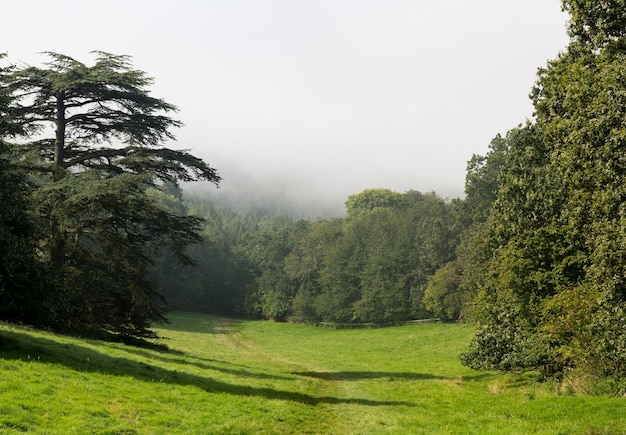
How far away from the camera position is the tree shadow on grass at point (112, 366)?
680 inches

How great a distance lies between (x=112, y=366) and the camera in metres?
19.2

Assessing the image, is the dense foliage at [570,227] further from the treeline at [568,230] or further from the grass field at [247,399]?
the grass field at [247,399]

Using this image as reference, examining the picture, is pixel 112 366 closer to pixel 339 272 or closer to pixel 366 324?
pixel 366 324

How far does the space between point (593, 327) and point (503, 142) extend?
4590cm

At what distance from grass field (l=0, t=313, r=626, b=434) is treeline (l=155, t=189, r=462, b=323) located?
128 ft

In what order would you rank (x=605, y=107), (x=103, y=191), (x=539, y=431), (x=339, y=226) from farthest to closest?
1. (x=339, y=226)
2. (x=103, y=191)
3. (x=605, y=107)
4. (x=539, y=431)

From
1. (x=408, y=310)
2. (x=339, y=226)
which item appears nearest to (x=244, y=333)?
(x=408, y=310)

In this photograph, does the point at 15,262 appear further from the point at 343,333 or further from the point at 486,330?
the point at 343,333

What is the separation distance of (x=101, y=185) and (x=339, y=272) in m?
62.2

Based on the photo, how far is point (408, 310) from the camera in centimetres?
7225

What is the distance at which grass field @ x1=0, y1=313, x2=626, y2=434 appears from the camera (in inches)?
515

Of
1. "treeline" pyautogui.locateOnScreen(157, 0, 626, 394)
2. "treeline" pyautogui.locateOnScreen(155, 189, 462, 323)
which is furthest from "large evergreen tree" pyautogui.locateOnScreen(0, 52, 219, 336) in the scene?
"treeline" pyautogui.locateOnScreen(155, 189, 462, 323)

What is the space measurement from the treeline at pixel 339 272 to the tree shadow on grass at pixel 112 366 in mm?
44149

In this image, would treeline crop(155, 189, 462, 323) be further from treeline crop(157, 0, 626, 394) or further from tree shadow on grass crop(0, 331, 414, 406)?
tree shadow on grass crop(0, 331, 414, 406)
